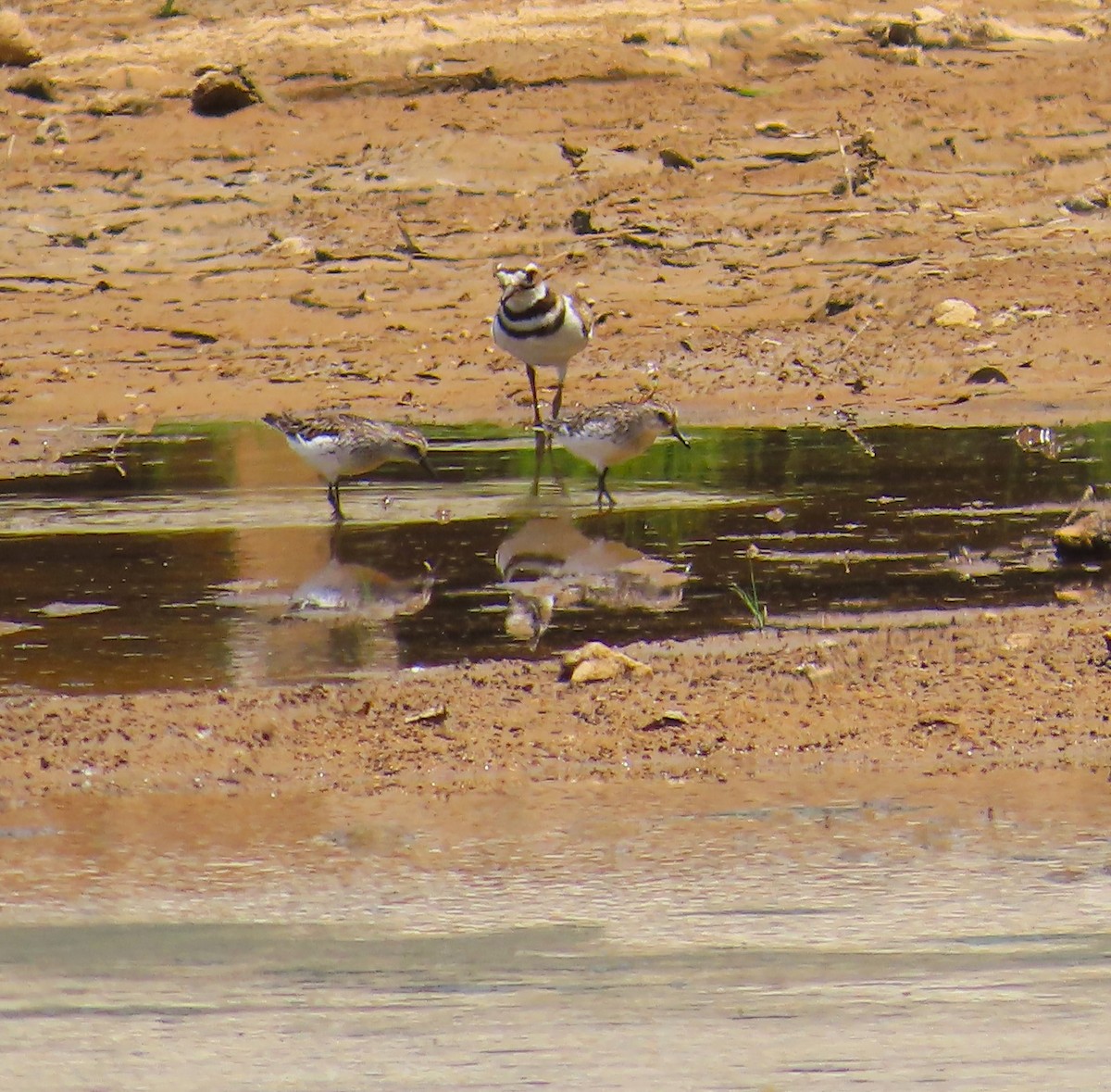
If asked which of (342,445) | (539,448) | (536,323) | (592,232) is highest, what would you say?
(342,445)

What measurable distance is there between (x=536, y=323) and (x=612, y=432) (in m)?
2.22

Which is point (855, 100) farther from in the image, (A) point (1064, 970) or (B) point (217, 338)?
(A) point (1064, 970)

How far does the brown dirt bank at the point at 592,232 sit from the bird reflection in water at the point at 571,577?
0.82m

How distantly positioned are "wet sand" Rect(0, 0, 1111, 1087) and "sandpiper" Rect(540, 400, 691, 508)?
2324mm

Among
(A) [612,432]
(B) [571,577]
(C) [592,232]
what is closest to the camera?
(B) [571,577]

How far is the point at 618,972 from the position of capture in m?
4.98

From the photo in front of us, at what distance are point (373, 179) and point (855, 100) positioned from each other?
394 cm

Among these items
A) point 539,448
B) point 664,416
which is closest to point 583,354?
point 539,448

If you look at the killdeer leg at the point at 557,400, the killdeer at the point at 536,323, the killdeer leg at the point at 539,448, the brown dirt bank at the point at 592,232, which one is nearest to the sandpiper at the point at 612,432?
the killdeer leg at the point at 539,448

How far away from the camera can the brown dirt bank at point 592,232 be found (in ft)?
40.2

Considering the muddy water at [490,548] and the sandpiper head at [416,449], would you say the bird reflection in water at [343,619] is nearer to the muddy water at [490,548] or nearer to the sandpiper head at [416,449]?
the muddy water at [490,548]

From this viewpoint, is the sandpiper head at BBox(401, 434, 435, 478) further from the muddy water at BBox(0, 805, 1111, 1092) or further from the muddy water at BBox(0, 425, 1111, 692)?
the muddy water at BBox(0, 805, 1111, 1092)

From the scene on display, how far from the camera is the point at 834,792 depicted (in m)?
6.20

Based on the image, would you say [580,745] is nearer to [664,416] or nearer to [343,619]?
[343,619]
